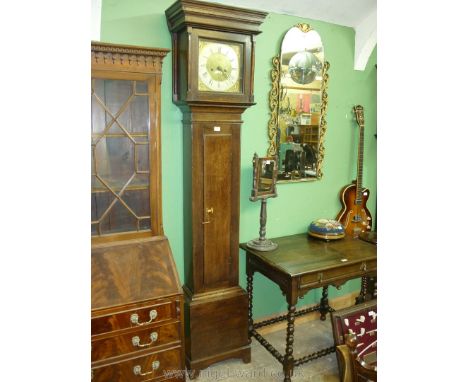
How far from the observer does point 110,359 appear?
2.08 metres

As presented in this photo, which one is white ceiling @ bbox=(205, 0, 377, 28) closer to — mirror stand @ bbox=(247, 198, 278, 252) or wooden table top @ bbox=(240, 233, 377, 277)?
mirror stand @ bbox=(247, 198, 278, 252)

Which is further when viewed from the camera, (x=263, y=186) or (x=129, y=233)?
(x=263, y=186)

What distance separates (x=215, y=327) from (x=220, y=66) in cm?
174

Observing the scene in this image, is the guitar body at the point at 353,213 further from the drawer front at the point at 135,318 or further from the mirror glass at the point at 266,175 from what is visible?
the drawer front at the point at 135,318

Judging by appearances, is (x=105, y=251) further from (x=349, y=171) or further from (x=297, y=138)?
(x=349, y=171)

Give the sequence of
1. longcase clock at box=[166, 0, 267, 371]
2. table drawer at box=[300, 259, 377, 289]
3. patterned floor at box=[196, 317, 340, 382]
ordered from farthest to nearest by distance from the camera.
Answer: patterned floor at box=[196, 317, 340, 382] < table drawer at box=[300, 259, 377, 289] < longcase clock at box=[166, 0, 267, 371]

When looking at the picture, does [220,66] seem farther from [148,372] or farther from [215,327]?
[148,372]

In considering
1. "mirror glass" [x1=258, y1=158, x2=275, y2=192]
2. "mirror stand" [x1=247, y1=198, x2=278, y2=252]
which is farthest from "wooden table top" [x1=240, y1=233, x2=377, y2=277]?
"mirror glass" [x1=258, y1=158, x2=275, y2=192]

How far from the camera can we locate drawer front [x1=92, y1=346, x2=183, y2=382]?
6.81 ft

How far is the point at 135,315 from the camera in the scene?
210 cm

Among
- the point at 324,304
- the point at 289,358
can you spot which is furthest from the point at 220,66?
the point at 324,304

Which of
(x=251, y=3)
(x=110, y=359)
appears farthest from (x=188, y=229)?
(x=251, y=3)

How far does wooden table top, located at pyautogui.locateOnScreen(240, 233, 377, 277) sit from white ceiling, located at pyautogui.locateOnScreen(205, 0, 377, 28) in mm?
1759

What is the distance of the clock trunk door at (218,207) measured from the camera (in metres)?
2.60
